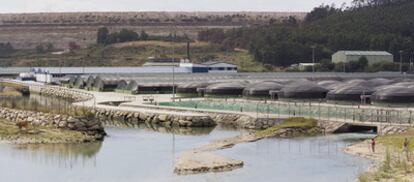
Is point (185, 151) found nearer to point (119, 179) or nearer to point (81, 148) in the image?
point (81, 148)

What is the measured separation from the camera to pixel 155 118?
5341 centimetres

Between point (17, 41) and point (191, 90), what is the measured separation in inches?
4438

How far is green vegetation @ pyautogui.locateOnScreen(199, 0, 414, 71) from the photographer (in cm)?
11800

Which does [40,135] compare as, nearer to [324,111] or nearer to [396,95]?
[324,111]

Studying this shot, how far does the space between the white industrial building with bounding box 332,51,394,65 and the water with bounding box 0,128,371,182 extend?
66.5 metres

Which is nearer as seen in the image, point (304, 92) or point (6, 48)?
point (304, 92)

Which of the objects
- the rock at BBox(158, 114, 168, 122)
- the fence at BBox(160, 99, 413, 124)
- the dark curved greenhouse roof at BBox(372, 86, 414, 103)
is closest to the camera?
the fence at BBox(160, 99, 413, 124)

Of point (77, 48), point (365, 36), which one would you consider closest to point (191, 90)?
point (365, 36)

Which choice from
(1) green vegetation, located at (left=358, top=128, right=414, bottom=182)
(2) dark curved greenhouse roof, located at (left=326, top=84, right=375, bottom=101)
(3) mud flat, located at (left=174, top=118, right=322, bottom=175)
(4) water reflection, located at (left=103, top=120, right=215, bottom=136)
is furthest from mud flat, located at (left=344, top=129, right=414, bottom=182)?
(2) dark curved greenhouse roof, located at (left=326, top=84, right=375, bottom=101)

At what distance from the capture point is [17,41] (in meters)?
178

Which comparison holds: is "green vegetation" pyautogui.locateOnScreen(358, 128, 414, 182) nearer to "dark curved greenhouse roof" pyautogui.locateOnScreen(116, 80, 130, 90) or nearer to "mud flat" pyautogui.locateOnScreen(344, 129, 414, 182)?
"mud flat" pyautogui.locateOnScreen(344, 129, 414, 182)

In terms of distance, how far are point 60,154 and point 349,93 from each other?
25.0 meters

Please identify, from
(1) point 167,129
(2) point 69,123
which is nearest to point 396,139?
(1) point 167,129

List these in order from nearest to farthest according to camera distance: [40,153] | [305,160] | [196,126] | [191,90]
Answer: [305,160] → [40,153] → [196,126] → [191,90]
